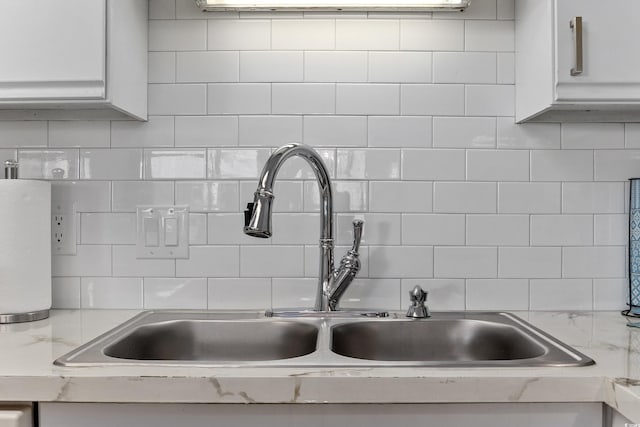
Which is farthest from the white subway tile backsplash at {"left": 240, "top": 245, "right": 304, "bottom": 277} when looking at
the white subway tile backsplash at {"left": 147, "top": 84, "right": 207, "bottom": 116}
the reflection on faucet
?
the white subway tile backsplash at {"left": 147, "top": 84, "right": 207, "bottom": 116}

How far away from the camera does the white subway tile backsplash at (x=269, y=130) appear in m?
1.48

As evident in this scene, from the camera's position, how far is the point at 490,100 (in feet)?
4.85

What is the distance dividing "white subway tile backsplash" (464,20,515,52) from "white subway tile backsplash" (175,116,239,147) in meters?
0.69

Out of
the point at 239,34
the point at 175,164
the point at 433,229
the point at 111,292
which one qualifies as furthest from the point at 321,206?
the point at 111,292

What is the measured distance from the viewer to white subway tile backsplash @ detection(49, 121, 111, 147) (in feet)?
4.86

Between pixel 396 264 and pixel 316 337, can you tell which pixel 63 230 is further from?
pixel 396 264

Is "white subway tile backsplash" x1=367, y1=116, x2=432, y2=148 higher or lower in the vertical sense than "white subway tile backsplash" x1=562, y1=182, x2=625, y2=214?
higher

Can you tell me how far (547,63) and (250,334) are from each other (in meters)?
0.98

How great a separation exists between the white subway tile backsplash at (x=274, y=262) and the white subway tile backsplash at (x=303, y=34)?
0.56m

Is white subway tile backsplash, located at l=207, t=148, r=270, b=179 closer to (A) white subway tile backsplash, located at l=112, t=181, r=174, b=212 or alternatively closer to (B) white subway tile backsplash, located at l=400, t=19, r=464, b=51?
(A) white subway tile backsplash, located at l=112, t=181, r=174, b=212

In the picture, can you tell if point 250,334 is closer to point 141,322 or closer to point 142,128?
point 141,322

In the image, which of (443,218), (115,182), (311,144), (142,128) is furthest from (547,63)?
(115,182)

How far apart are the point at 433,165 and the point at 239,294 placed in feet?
2.14

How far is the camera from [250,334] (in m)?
1.34
